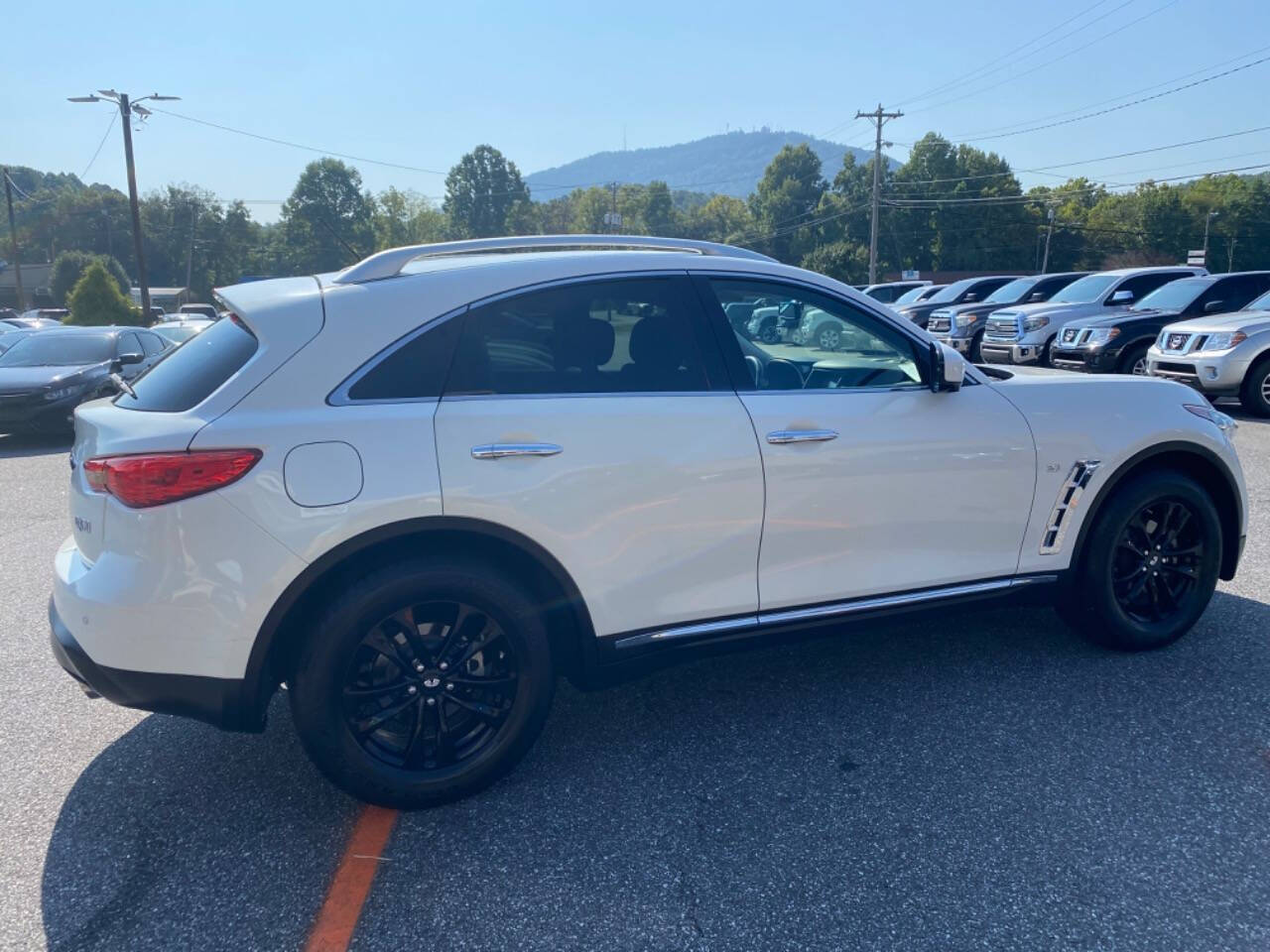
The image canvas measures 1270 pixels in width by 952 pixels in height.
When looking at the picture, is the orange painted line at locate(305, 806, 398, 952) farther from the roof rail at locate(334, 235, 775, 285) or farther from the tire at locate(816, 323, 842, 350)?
the tire at locate(816, 323, 842, 350)

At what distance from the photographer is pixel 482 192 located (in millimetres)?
90438

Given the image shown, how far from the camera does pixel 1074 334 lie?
13.9 meters

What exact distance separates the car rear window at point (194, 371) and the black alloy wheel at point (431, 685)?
3.12 feet

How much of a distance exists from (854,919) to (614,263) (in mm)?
2295

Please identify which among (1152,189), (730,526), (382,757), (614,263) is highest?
(1152,189)

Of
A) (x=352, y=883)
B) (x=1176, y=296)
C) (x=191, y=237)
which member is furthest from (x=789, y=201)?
(x=352, y=883)

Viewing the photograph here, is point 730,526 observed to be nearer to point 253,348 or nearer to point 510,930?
point 510,930

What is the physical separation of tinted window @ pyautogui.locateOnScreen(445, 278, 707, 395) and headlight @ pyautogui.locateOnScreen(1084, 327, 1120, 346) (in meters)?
12.0

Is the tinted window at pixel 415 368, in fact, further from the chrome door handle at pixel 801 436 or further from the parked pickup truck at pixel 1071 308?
the parked pickup truck at pixel 1071 308

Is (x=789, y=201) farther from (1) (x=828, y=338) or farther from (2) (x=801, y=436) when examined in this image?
(2) (x=801, y=436)

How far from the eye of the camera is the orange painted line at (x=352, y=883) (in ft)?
7.99

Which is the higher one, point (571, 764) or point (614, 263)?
point (614, 263)

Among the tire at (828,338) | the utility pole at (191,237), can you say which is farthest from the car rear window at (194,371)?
the utility pole at (191,237)

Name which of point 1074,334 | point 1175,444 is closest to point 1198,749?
point 1175,444
